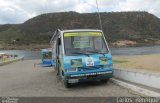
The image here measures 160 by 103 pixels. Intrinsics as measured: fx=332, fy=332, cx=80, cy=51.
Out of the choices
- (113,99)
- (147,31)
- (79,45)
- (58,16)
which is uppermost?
(58,16)

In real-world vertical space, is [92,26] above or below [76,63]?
above

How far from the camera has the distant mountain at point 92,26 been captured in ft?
512

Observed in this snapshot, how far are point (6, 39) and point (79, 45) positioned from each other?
183 metres

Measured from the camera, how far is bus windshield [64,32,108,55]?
13805 mm

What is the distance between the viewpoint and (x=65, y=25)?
18312 centimetres

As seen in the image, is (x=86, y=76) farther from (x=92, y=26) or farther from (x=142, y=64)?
(x=92, y=26)

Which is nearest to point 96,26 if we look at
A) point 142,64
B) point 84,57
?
point 142,64

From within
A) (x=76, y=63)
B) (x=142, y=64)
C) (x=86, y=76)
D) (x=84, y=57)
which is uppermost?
(x=84, y=57)

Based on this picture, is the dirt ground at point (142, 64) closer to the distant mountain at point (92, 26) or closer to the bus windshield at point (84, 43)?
the bus windshield at point (84, 43)

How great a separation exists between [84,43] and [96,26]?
151 metres

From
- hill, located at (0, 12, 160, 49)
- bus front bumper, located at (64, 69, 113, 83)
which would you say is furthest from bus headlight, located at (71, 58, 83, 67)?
hill, located at (0, 12, 160, 49)

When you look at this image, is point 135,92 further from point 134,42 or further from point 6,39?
point 6,39

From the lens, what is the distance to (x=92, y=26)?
16212 cm

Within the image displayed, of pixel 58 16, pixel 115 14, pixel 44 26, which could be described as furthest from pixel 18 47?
pixel 115 14
